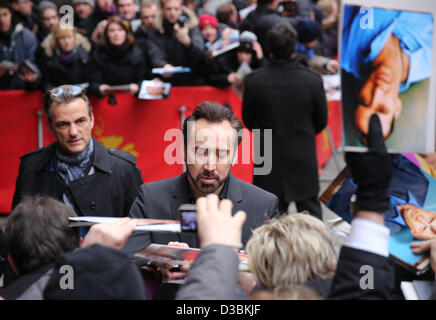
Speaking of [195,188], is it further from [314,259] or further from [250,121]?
[250,121]

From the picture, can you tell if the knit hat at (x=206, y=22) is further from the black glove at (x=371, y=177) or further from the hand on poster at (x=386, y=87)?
the black glove at (x=371, y=177)

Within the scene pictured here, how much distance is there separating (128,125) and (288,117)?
2.33 m

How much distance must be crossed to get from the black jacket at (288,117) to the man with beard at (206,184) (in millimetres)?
2215

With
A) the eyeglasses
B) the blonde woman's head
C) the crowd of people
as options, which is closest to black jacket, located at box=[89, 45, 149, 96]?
the crowd of people

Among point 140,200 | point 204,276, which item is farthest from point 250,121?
point 204,276

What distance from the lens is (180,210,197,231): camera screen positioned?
213 centimetres

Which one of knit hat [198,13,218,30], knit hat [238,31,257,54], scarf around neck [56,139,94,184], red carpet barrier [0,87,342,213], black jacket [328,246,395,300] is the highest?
knit hat [198,13,218,30]

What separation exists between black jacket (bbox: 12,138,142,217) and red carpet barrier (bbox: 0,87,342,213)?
3068mm

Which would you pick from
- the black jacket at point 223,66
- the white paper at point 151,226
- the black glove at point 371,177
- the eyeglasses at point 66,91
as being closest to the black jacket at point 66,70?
the black jacket at point 223,66

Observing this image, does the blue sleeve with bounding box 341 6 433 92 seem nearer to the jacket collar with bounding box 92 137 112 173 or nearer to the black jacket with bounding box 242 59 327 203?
the jacket collar with bounding box 92 137 112 173

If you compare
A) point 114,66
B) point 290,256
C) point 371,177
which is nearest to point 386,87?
point 371,177

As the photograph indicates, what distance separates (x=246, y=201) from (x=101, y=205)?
40.4 inches

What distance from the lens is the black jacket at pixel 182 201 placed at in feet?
11.0

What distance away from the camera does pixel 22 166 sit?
4043 millimetres
